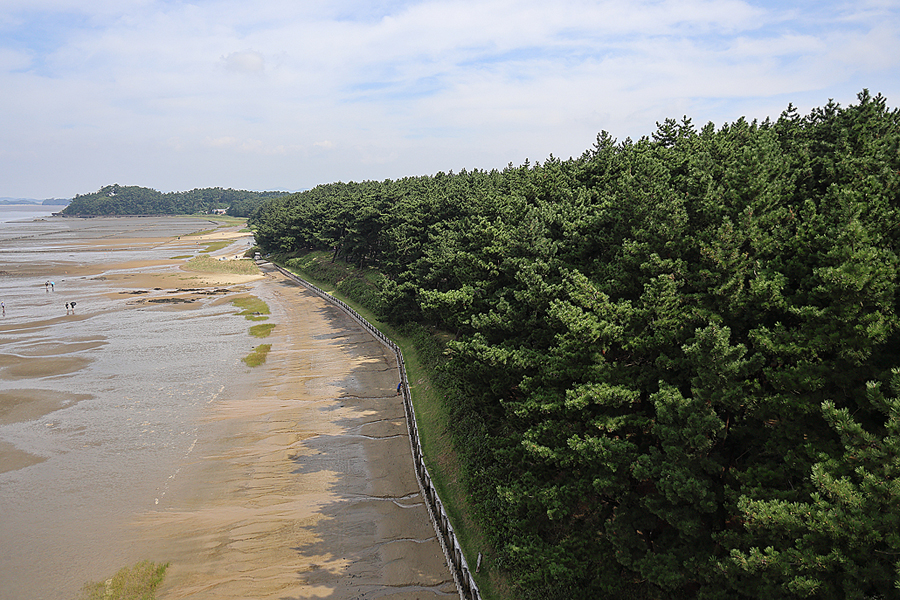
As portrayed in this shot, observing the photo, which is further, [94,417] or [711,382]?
[94,417]

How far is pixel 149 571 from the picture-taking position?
20500 millimetres

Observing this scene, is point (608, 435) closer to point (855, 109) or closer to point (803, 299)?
point (803, 299)

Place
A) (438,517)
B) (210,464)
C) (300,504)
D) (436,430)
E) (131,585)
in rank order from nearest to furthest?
(131,585), (438,517), (300,504), (210,464), (436,430)

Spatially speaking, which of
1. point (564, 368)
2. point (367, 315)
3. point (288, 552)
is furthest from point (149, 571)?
point (367, 315)

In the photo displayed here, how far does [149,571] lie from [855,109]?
30.9 meters

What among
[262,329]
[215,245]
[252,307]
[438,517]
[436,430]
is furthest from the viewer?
[215,245]

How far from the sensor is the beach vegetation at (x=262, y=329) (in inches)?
2177

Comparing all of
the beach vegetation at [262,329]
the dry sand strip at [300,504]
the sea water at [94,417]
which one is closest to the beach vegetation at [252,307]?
the sea water at [94,417]

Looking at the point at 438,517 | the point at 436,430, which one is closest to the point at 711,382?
the point at 438,517

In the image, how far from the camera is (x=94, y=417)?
34844mm

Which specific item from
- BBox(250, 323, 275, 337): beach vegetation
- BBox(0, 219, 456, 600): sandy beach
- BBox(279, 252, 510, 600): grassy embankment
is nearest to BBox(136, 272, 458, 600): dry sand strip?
BBox(0, 219, 456, 600): sandy beach

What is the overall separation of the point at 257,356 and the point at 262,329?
33.6 feet

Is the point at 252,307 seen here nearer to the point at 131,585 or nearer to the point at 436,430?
the point at 436,430

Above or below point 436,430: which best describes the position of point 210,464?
below
